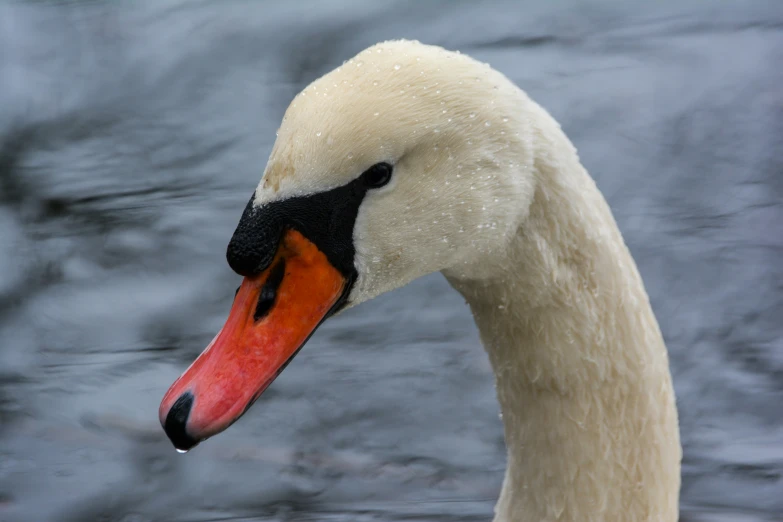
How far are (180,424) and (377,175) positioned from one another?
65 cm

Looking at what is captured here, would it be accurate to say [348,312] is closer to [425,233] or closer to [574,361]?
[574,361]

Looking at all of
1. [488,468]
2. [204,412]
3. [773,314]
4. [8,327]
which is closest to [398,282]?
[204,412]

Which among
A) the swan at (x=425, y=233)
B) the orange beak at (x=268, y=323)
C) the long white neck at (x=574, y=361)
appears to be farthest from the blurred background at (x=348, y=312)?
the orange beak at (x=268, y=323)

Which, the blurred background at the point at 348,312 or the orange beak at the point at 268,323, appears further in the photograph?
the blurred background at the point at 348,312

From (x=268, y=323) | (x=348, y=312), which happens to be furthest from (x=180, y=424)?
(x=348, y=312)

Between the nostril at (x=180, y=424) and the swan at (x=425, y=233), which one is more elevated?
the swan at (x=425, y=233)

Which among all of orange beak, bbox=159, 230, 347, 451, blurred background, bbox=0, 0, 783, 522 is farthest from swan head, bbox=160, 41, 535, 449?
blurred background, bbox=0, 0, 783, 522

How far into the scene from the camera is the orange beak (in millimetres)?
2311

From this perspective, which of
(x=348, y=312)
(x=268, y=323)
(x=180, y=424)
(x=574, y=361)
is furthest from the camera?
(x=348, y=312)

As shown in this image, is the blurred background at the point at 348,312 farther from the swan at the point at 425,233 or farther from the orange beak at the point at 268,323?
the orange beak at the point at 268,323

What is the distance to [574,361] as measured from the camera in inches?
105

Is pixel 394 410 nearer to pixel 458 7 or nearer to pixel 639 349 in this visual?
pixel 639 349

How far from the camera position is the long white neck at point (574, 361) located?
2.46 m

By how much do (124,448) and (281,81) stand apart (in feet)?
10.6
